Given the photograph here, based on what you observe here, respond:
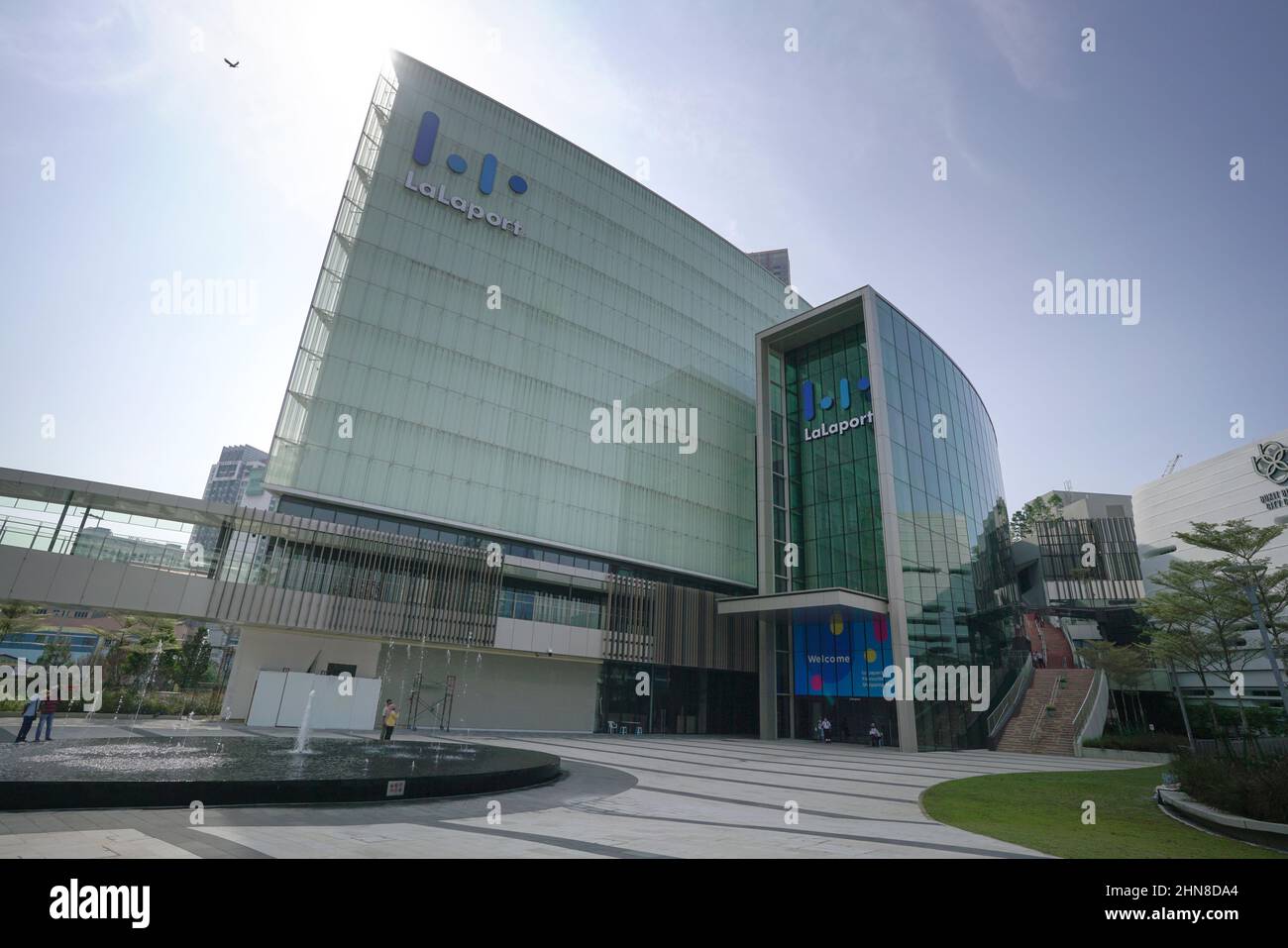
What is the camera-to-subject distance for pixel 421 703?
1224 inches

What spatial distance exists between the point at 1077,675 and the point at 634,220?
44.5 m

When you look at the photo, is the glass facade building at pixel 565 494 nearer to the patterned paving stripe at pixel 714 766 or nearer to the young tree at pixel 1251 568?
the patterned paving stripe at pixel 714 766

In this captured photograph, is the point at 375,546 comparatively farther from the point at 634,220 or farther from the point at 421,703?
the point at 634,220

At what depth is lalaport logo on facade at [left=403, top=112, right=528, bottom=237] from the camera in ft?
121

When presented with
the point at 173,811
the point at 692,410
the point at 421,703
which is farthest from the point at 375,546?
the point at 692,410

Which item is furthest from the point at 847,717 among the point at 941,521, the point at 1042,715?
the point at 941,521

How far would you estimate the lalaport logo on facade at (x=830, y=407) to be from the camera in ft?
128

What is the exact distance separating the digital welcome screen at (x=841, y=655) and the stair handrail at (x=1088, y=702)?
10.9 meters

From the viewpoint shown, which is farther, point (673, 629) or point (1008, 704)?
point (673, 629)

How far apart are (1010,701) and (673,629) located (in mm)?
21223

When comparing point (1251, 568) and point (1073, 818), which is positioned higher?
point (1251, 568)

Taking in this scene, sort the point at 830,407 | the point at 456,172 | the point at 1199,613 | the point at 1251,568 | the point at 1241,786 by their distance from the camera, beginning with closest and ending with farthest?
the point at 1241,786
the point at 1251,568
the point at 1199,613
the point at 456,172
the point at 830,407

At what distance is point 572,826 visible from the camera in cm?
946

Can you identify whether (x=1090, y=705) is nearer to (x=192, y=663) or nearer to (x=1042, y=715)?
(x=1042, y=715)
